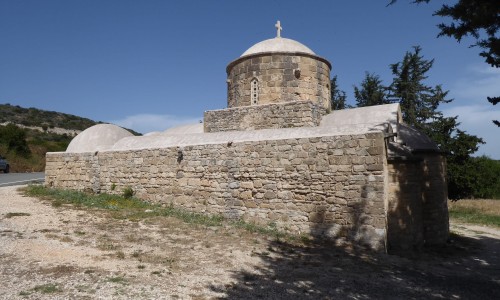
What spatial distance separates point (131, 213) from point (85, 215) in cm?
117

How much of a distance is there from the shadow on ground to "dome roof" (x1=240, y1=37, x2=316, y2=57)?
7366 mm

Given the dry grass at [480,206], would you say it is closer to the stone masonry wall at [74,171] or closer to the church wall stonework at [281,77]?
the church wall stonework at [281,77]

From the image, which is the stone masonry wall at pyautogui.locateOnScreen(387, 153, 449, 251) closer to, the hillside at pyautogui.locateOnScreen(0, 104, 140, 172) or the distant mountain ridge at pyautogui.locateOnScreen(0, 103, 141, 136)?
the hillside at pyautogui.locateOnScreen(0, 104, 140, 172)

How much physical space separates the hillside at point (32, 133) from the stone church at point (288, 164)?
630 inches

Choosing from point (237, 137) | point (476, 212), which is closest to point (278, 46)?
point (237, 137)

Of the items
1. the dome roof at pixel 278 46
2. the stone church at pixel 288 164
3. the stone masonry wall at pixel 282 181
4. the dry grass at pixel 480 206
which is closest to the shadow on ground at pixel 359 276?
the stone church at pixel 288 164

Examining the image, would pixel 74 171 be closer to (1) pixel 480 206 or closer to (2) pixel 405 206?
(2) pixel 405 206

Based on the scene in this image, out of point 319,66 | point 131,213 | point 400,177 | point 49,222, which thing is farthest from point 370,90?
point 49,222

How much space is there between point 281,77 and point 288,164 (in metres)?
4.47

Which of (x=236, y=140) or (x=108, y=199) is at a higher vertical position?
(x=236, y=140)

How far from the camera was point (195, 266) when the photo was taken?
5984mm

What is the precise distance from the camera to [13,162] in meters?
25.4

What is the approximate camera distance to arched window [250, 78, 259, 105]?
1234cm

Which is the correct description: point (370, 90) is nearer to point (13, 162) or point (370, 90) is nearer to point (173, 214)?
point (173, 214)
